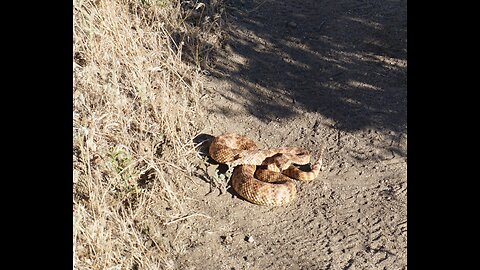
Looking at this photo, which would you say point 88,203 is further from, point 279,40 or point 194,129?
point 279,40

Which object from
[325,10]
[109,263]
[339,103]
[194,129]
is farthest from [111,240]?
[325,10]

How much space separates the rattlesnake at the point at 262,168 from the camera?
16.3 ft

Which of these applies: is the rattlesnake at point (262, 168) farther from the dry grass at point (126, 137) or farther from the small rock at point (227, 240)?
the small rock at point (227, 240)

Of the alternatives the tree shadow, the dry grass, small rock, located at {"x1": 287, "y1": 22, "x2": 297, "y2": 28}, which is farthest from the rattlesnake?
small rock, located at {"x1": 287, "y1": 22, "x2": 297, "y2": 28}

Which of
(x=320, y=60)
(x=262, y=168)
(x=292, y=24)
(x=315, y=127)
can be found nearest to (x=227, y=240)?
(x=262, y=168)

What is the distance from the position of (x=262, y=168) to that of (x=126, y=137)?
53.9 inches

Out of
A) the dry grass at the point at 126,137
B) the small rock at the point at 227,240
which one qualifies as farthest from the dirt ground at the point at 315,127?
the dry grass at the point at 126,137

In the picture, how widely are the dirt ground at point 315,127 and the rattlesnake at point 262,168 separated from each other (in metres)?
0.09

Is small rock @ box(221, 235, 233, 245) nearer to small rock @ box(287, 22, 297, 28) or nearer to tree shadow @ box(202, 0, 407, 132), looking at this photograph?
tree shadow @ box(202, 0, 407, 132)

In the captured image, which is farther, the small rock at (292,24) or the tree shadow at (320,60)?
the small rock at (292,24)

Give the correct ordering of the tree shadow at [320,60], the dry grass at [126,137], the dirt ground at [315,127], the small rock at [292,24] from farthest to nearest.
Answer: the small rock at [292,24], the tree shadow at [320,60], the dirt ground at [315,127], the dry grass at [126,137]

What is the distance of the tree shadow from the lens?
20.5ft

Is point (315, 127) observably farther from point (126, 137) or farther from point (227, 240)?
point (126, 137)

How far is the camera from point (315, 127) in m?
6.03
